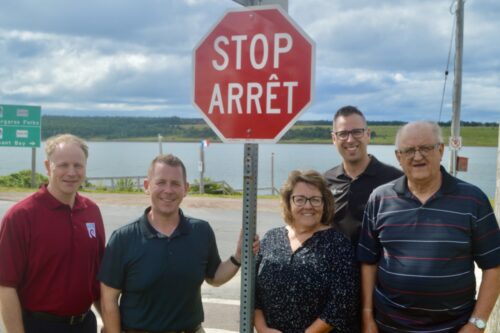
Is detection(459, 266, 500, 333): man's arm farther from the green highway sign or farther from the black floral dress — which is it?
the green highway sign

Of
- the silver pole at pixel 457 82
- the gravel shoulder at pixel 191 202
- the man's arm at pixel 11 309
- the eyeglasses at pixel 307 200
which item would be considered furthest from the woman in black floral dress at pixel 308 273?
the silver pole at pixel 457 82

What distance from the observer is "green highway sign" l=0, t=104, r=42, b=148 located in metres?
24.0

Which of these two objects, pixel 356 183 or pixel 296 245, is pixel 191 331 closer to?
pixel 296 245

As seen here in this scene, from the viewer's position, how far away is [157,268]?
2955 millimetres

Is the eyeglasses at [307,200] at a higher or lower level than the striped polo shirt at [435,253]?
higher

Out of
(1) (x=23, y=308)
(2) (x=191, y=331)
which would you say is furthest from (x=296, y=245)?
(1) (x=23, y=308)

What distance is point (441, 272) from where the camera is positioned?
287 cm

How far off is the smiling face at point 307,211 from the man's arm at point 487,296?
3.23 ft

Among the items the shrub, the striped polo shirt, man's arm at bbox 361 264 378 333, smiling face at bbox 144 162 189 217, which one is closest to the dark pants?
smiling face at bbox 144 162 189 217

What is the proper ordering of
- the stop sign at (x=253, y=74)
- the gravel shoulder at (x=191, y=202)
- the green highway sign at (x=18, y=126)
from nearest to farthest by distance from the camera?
1. the stop sign at (x=253, y=74)
2. the gravel shoulder at (x=191, y=202)
3. the green highway sign at (x=18, y=126)

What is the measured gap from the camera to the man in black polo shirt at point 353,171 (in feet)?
12.0

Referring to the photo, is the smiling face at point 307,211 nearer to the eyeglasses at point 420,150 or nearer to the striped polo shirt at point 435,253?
the striped polo shirt at point 435,253

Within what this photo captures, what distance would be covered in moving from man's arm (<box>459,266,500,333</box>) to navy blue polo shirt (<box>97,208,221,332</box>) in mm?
1551

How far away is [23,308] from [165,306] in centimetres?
84
